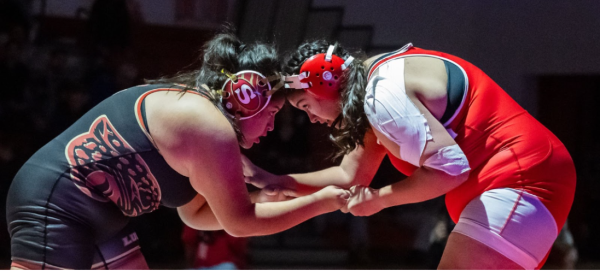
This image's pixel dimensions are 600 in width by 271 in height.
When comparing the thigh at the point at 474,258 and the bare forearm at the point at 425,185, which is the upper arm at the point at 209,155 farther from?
the thigh at the point at 474,258

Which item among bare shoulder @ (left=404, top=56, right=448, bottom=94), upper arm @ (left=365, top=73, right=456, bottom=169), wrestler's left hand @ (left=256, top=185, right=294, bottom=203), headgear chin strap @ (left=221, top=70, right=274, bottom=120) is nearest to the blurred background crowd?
wrestler's left hand @ (left=256, top=185, right=294, bottom=203)

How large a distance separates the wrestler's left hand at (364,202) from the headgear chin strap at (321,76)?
360mm

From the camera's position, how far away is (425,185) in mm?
1687

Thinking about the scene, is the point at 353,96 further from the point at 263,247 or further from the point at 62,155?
the point at 263,247

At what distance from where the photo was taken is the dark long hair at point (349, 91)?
185cm

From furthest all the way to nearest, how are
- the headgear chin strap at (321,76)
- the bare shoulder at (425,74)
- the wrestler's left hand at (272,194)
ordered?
1. the wrestler's left hand at (272,194)
2. the headgear chin strap at (321,76)
3. the bare shoulder at (425,74)

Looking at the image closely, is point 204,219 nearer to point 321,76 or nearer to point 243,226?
point 243,226

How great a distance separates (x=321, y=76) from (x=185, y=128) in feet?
1.81

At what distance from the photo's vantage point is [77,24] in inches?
147

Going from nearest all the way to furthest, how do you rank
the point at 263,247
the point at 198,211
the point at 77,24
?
the point at 198,211, the point at 77,24, the point at 263,247

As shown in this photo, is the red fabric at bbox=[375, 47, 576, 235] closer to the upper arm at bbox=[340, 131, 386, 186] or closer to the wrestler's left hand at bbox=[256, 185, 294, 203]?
the upper arm at bbox=[340, 131, 386, 186]

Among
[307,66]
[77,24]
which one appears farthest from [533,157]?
[77,24]

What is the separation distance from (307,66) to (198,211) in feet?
2.30

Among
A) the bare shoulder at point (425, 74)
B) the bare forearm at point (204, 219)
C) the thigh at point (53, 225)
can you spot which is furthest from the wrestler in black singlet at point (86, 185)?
the bare shoulder at point (425, 74)
